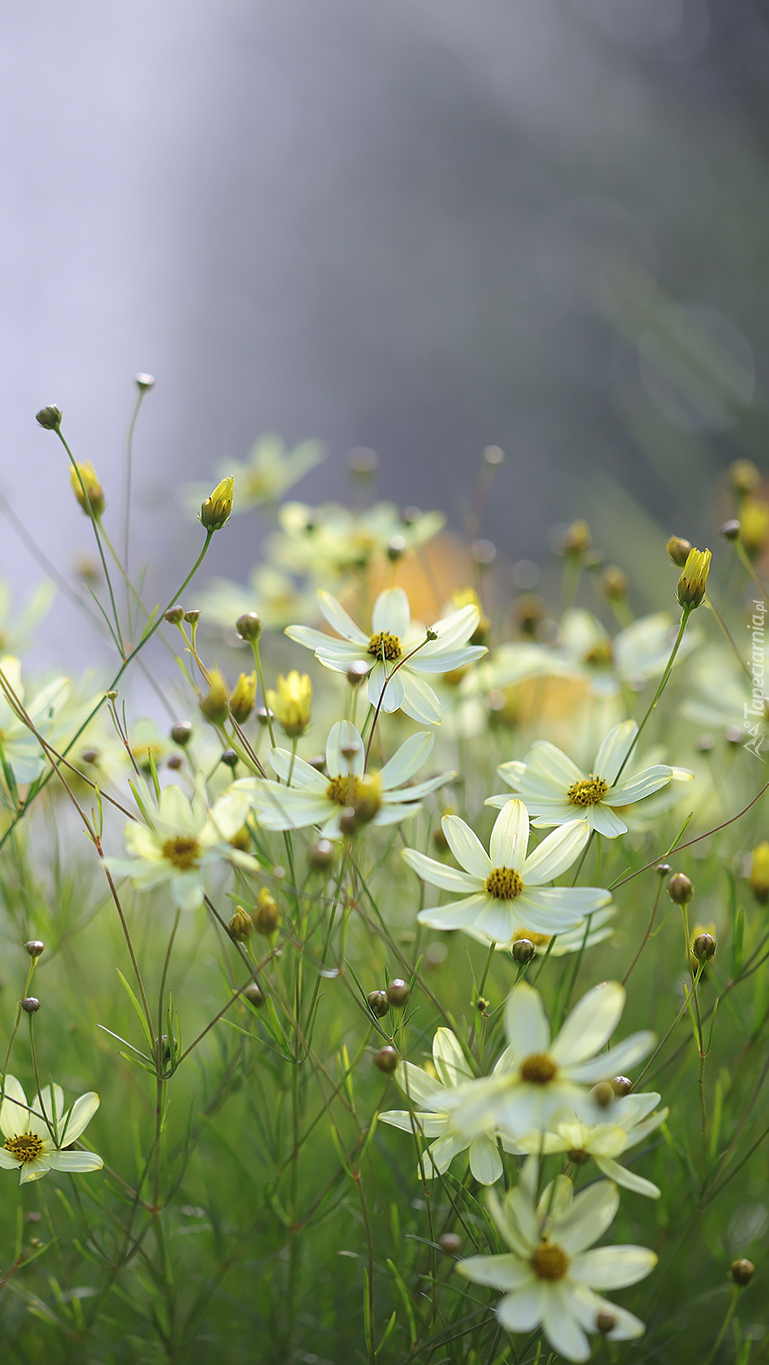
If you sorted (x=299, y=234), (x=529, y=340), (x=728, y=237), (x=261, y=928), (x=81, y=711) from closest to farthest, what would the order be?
(x=261, y=928) < (x=81, y=711) < (x=728, y=237) < (x=529, y=340) < (x=299, y=234)

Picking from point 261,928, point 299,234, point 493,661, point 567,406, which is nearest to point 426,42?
point 299,234

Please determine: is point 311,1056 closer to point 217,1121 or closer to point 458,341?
point 217,1121

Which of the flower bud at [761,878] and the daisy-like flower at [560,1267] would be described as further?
the flower bud at [761,878]

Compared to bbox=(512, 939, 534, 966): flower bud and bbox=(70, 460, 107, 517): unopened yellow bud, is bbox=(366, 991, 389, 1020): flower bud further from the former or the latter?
bbox=(70, 460, 107, 517): unopened yellow bud

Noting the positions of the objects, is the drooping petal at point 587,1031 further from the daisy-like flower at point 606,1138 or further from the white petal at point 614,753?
the white petal at point 614,753

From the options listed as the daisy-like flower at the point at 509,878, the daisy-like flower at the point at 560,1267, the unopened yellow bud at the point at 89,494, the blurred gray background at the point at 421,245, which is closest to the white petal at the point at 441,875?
the daisy-like flower at the point at 509,878
